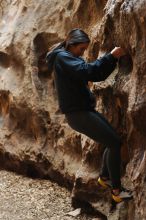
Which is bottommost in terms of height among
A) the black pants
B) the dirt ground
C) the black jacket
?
the dirt ground

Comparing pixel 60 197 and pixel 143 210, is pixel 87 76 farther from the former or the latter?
pixel 60 197

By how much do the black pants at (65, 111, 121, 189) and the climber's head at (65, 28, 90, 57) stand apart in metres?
0.56

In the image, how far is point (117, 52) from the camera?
4.32 metres

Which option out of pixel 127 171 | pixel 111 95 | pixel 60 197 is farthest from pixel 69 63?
pixel 60 197

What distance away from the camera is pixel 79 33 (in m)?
4.44

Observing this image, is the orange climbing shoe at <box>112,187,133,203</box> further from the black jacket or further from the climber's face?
the climber's face

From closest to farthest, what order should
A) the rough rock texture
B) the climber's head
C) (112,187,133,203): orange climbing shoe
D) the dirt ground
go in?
the rough rock texture → the climber's head → (112,187,133,203): orange climbing shoe → the dirt ground

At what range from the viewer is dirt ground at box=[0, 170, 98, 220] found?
5.50m

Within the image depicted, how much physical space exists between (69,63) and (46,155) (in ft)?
8.55

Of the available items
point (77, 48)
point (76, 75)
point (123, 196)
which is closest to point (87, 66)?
point (76, 75)

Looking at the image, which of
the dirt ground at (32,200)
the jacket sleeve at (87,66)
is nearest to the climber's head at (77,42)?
the jacket sleeve at (87,66)

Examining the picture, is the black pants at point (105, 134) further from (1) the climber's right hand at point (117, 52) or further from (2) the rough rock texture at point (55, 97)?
(1) the climber's right hand at point (117, 52)

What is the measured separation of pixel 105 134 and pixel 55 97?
2.39 meters

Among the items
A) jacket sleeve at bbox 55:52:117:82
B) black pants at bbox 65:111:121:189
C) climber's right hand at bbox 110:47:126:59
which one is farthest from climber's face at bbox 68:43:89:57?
black pants at bbox 65:111:121:189
